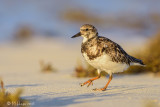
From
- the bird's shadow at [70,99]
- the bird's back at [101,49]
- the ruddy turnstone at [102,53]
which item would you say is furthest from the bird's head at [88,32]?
the bird's shadow at [70,99]

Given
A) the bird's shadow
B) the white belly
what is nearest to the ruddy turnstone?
the white belly

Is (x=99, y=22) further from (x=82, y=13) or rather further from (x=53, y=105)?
(x=53, y=105)

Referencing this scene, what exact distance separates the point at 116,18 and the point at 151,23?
5031mm

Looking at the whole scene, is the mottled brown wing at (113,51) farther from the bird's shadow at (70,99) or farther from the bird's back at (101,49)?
the bird's shadow at (70,99)

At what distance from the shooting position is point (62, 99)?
13.2 ft

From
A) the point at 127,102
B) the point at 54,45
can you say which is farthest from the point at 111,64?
the point at 54,45

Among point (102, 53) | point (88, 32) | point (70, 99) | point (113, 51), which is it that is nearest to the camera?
point (70, 99)

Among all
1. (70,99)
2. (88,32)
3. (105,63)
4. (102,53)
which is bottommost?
(70,99)

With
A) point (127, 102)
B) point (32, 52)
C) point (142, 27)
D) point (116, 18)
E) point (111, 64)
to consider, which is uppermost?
point (116, 18)

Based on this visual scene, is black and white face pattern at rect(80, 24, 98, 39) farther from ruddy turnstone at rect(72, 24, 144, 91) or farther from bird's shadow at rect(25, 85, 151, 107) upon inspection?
bird's shadow at rect(25, 85, 151, 107)

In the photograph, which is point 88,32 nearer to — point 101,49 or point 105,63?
point 101,49

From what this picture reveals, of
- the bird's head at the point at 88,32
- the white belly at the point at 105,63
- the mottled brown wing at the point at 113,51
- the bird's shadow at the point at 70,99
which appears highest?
the bird's head at the point at 88,32

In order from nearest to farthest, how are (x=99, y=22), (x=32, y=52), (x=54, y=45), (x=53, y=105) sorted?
(x=53, y=105) → (x=32, y=52) → (x=54, y=45) → (x=99, y=22)

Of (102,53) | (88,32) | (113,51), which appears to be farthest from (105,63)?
(88,32)
